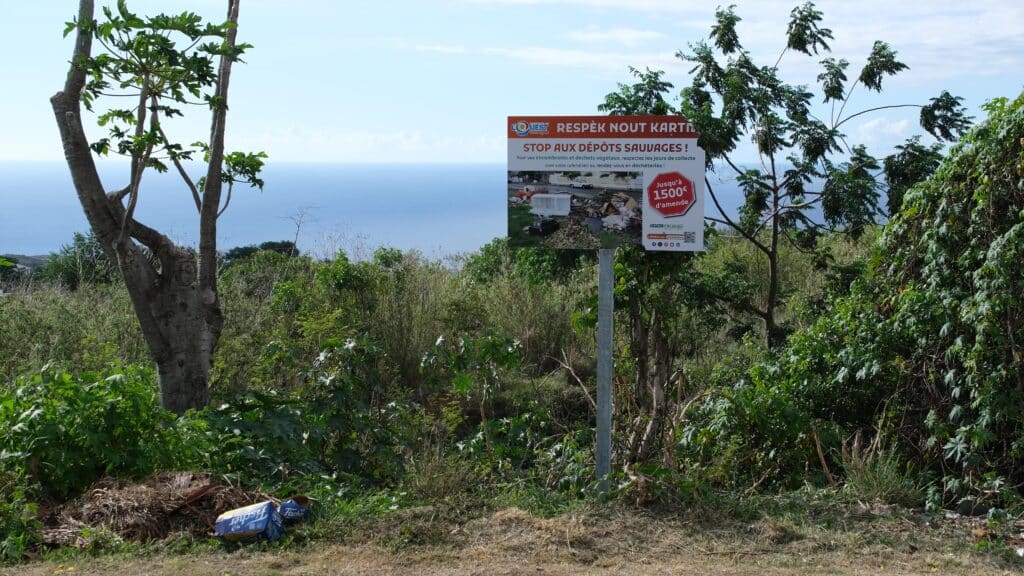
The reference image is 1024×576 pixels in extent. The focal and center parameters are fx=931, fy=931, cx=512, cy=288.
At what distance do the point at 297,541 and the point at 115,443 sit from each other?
4.09ft

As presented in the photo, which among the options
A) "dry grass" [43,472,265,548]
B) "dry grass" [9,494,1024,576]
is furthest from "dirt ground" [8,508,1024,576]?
"dry grass" [43,472,265,548]

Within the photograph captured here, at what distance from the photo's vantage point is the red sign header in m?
5.22

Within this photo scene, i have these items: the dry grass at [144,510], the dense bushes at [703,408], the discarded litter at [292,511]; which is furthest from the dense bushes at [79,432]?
the discarded litter at [292,511]

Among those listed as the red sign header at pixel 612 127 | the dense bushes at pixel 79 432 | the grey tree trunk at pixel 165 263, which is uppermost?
the red sign header at pixel 612 127

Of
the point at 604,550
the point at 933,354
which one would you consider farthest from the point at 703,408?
the point at 604,550

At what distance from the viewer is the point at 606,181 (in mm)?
5305

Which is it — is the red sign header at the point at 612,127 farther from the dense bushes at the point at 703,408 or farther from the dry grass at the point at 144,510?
the dry grass at the point at 144,510

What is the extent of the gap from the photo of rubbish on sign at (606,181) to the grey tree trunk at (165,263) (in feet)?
8.31

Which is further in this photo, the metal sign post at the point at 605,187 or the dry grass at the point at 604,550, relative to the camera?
the metal sign post at the point at 605,187

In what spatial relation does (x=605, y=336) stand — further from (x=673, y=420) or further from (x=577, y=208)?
(x=673, y=420)

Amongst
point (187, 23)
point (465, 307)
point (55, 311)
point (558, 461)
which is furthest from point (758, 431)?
point (55, 311)

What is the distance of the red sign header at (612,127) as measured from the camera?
522cm

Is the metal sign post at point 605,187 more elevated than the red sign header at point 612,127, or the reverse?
the red sign header at point 612,127

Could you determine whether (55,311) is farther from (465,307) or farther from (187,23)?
(187,23)
